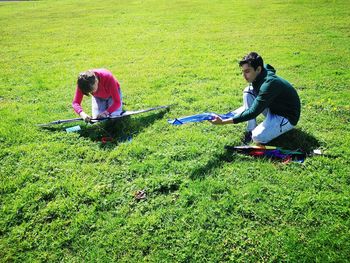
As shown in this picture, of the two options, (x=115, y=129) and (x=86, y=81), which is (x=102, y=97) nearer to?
(x=115, y=129)

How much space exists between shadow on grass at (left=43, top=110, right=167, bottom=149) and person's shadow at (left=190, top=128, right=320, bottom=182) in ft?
5.74

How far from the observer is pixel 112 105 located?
19.3ft

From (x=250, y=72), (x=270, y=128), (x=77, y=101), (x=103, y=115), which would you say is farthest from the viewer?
(x=77, y=101)

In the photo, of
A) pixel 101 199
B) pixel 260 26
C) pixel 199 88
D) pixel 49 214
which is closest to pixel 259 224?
pixel 101 199

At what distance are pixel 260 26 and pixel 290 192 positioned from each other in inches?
506

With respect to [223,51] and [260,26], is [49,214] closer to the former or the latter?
[223,51]

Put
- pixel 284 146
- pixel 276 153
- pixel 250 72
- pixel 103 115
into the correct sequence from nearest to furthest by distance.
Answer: pixel 250 72 → pixel 276 153 → pixel 284 146 → pixel 103 115

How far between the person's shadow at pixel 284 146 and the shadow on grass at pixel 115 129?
68.9 inches

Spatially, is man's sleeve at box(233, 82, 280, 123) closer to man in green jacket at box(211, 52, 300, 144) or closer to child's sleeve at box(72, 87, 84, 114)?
man in green jacket at box(211, 52, 300, 144)

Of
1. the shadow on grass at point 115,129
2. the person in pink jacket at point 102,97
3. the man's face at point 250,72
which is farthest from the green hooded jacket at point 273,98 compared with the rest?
the person in pink jacket at point 102,97

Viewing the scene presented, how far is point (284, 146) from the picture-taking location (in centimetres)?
518

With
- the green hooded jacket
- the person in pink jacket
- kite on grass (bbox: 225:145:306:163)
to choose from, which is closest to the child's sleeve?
the person in pink jacket

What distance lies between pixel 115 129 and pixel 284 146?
3499 mm

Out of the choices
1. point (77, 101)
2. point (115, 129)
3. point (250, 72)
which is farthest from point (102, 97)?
point (250, 72)
